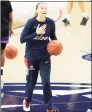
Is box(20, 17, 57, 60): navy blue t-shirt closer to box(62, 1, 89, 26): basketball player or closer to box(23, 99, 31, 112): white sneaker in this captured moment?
box(23, 99, 31, 112): white sneaker

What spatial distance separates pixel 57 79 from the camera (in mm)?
4988

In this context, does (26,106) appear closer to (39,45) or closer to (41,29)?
(39,45)

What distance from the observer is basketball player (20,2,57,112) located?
12.5 feet

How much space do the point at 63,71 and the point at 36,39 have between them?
4.88 ft

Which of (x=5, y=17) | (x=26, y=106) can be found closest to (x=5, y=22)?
(x=5, y=17)

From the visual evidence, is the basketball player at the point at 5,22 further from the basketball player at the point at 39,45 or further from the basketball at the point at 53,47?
the basketball at the point at 53,47

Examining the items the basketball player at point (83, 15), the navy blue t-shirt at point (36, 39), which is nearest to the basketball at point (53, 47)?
the navy blue t-shirt at point (36, 39)

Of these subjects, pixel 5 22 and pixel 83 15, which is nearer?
pixel 5 22

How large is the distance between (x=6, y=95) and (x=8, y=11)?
0.98 meters

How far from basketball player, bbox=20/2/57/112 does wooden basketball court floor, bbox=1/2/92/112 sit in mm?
329

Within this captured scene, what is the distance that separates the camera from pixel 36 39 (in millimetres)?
3871

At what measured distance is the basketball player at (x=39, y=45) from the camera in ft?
12.5

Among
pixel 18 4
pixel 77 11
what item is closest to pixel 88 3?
pixel 77 11

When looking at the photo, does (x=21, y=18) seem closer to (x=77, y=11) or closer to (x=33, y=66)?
(x=77, y=11)
